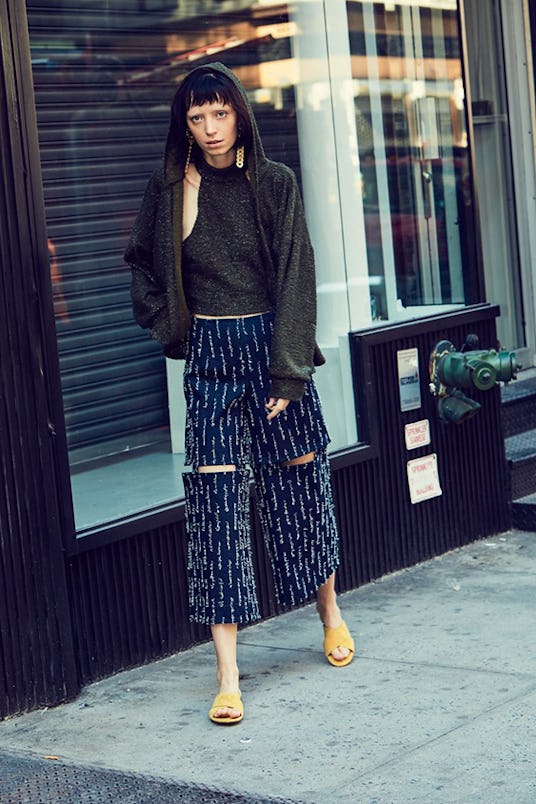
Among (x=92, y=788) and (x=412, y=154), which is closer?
(x=92, y=788)

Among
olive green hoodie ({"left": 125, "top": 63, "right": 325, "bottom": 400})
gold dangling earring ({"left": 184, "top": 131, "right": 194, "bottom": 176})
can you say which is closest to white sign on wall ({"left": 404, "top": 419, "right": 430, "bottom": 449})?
olive green hoodie ({"left": 125, "top": 63, "right": 325, "bottom": 400})

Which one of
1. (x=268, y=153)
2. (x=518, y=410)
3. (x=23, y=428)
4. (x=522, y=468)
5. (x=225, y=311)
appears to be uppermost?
(x=268, y=153)

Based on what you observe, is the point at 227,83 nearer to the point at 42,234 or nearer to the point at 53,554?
the point at 42,234

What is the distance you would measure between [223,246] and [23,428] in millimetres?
816

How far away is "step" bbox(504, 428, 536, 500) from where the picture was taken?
6641mm

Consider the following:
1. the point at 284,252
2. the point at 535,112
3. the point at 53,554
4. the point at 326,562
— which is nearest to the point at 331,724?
the point at 326,562

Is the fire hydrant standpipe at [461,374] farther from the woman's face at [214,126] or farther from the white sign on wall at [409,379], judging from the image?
the woman's face at [214,126]

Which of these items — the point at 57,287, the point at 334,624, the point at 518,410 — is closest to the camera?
the point at 334,624

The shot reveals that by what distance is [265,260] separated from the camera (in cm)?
440

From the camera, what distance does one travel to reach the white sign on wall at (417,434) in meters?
6.06

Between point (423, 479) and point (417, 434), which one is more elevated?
point (417, 434)

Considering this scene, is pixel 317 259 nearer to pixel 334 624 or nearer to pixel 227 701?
pixel 334 624

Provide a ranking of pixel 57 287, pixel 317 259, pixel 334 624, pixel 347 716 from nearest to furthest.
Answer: pixel 347 716 < pixel 334 624 < pixel 57 287 < pixel 317 259

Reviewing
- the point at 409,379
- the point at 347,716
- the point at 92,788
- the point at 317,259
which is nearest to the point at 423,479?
the point at 409,379
